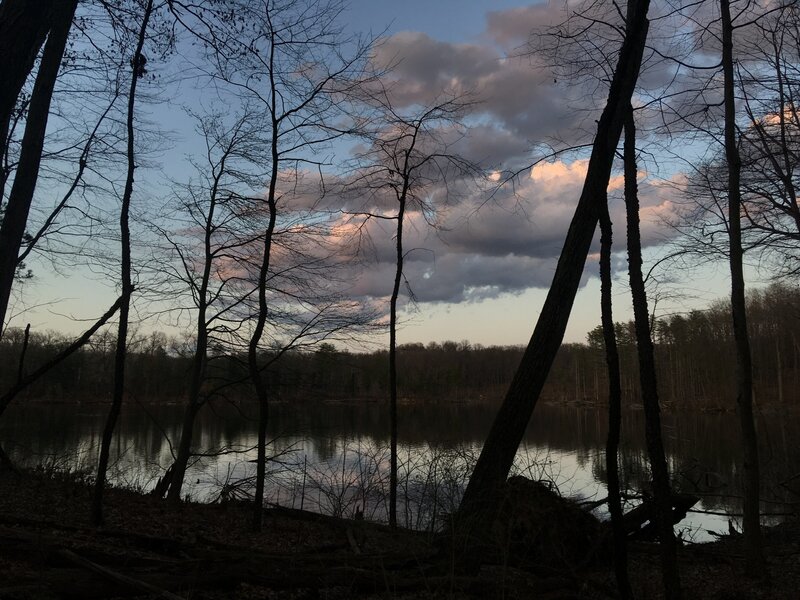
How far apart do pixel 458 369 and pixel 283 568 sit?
82106 mm

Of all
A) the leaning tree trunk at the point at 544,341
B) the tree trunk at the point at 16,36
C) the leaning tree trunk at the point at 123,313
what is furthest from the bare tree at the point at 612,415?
the leaning tree trunk at the point at 123,313

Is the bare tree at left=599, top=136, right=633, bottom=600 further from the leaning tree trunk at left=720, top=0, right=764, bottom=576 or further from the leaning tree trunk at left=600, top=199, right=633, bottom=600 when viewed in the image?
the leaning tree trunk at left=720, top=0, right=764, bottom=576

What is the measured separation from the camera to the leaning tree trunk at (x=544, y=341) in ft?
20.0

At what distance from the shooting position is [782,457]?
17.0 metres

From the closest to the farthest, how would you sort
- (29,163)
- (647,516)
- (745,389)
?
1. (29,163)
2. (745,389)
3. (647,516)

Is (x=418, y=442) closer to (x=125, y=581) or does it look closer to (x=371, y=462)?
(x=371, y=462)

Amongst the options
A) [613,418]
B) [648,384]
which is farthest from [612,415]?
[648,384]

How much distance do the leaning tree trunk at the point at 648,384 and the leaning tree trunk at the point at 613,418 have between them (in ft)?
0.65

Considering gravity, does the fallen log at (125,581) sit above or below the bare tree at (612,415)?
below

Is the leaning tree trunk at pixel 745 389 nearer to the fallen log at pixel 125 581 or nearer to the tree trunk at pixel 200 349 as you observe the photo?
the fallen log at pixel 125 581

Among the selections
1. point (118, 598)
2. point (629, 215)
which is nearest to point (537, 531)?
point (629, 215)

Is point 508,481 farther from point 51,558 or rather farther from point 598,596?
point 51,558

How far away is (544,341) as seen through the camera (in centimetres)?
675

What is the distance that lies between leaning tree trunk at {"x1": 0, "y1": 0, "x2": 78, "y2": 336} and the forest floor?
2.41 m
